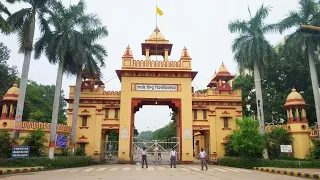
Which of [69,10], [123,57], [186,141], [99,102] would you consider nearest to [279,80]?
[186,141]

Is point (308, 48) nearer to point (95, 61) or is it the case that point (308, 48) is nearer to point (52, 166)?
point (95, 61)

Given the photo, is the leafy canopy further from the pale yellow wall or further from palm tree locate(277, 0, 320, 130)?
the pale yellow wall

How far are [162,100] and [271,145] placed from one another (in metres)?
10.3

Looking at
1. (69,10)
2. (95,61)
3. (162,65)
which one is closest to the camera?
(69,10)

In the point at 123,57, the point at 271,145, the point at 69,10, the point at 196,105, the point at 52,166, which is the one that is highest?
the point at 69,10

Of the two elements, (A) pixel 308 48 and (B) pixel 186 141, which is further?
(B) pixel 186 141

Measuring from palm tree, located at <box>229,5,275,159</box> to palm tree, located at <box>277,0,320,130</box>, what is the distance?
155cm

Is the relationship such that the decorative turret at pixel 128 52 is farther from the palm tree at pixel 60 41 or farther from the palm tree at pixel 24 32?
the palm tree at pixel 24 32

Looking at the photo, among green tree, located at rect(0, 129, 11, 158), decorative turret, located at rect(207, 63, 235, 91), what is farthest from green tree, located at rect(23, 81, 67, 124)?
decorative turret, located at rect(207, 63, 235, 91)

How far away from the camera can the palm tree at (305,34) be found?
2041 centimetres

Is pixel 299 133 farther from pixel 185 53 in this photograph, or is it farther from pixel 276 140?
pixel 185 53

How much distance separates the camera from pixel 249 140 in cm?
1917

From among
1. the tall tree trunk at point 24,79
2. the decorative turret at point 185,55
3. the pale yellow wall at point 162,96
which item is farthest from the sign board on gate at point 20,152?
the decorative turret at point 185,55

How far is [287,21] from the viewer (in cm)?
2120
